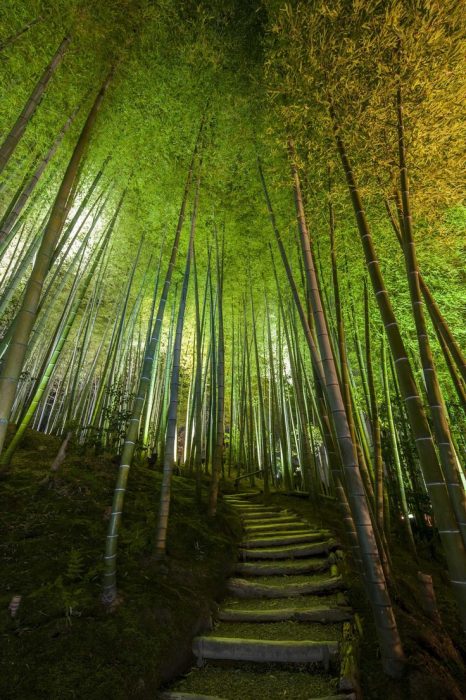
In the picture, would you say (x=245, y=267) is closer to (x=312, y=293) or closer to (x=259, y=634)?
(x=312, y=293)

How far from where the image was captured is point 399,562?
339 centimetres

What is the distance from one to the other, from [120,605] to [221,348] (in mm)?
2584

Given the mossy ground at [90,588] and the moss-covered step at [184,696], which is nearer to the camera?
the mossy ground at [90,588]

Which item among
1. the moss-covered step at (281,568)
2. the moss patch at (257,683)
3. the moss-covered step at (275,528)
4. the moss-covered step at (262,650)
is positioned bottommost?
the moss patch at (257,683)

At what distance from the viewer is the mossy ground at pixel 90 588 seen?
4.92ft

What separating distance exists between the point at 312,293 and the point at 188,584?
231 centimetres

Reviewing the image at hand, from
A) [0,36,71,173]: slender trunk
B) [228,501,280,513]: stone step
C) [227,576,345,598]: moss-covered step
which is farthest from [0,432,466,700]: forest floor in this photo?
[0,36,71,173]: slender trunk

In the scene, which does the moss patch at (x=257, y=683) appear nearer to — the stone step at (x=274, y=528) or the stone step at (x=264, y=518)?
the stone step at (x=274, y=528)

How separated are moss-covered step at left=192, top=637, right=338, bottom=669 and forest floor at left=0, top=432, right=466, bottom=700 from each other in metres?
0.12

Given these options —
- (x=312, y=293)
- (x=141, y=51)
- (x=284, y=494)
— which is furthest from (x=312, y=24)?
(x=284, y=494)

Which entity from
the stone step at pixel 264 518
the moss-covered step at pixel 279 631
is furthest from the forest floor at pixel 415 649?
the stone step at pixel 264 518

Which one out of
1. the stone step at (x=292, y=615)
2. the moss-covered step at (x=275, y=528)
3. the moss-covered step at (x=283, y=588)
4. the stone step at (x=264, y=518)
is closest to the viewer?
the stone step at (x=292, y=615)

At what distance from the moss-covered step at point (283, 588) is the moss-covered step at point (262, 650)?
2.06 feet

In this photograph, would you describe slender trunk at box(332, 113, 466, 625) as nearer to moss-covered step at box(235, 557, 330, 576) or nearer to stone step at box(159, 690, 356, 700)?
stone step at box(159, 690, 356, 700)
